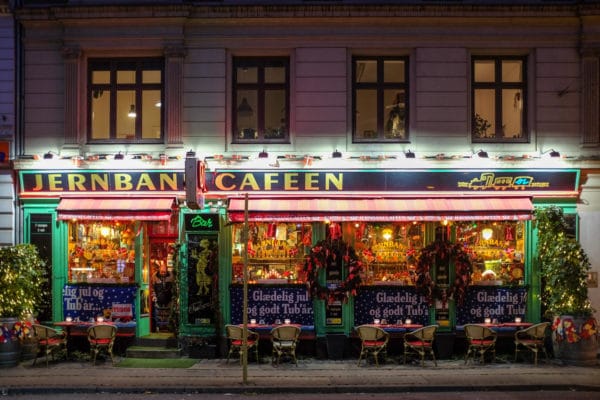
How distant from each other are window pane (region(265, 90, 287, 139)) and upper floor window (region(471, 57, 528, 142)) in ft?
15.0

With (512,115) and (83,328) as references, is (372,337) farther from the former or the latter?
(83,328)

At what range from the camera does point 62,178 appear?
1689 centimetres

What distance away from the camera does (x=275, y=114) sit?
17.3 m

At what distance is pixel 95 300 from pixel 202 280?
263cm

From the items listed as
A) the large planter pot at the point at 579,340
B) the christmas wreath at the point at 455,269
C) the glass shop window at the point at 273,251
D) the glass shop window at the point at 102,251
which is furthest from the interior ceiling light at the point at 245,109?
the large planter pot at the point at 579,340

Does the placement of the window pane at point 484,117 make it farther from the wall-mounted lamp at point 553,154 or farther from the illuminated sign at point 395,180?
the wall-mounted lamp at point 553,154

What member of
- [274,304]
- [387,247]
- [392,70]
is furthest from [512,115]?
[274,304]

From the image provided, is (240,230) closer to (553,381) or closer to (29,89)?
(29,89)

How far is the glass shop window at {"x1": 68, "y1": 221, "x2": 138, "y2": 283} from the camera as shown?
56.4ft

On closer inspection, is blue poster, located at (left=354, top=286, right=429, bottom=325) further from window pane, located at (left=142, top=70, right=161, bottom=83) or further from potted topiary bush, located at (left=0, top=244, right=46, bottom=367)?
potted topiary bush, located at (left=0, top=244, right=46, bottom=367)

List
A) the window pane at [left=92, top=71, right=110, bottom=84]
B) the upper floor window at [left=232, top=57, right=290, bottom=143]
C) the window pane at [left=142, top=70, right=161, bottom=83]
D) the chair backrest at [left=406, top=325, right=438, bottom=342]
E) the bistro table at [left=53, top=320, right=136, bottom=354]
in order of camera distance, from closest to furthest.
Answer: the chair backrest at [left=406, top=325, right=438, bottom=342], the bistro table at [left=53, top=320, right=136, bottom=354], the upper floor window at [left=232, top=57, right=290, bottom=143], the window pane at [left=142, top=70, right=161, bottom=83], the window pane at [left=92, top=71, right=110, bottom=84]

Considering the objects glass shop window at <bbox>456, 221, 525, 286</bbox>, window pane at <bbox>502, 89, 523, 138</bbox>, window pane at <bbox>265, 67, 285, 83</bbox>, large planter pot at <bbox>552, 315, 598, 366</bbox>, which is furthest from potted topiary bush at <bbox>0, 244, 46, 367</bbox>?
large planter pot at <bbox>552, 315, 598, 366</bbox>

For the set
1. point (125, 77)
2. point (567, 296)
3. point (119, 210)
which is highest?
point (125, 77)

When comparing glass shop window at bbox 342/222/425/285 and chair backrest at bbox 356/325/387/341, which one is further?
glass shop window at bbox 342/222/425/285
